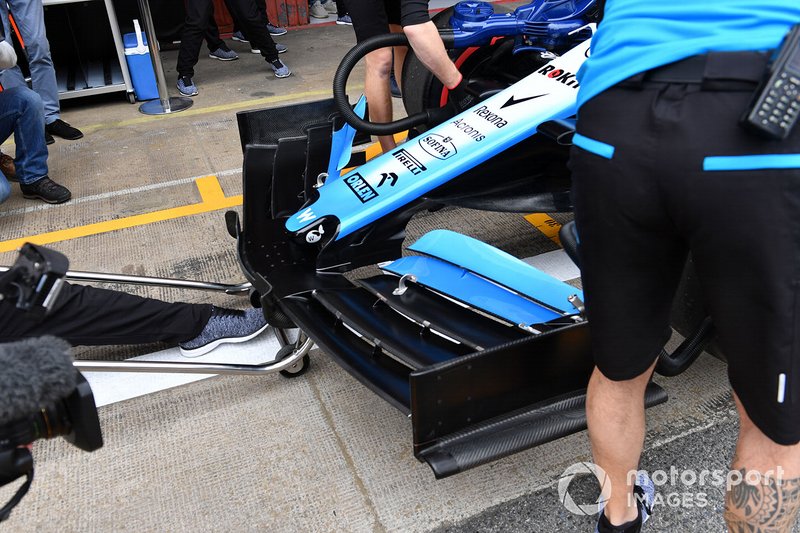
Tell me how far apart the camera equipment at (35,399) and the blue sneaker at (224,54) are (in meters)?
5.92

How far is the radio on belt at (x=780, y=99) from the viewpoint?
3.19ft

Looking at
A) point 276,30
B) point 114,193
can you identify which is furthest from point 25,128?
point 276,30

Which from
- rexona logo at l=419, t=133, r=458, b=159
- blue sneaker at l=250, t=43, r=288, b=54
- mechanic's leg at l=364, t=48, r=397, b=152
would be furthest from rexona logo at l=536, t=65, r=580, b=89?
blue sneaker at l=250, t=43, r=288, b=54

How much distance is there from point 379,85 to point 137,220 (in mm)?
1486

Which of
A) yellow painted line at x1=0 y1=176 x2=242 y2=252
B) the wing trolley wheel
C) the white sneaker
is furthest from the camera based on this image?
the white sneaker

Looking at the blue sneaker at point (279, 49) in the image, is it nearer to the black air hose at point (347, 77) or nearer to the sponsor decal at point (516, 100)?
the black air hose at point (347, 77)

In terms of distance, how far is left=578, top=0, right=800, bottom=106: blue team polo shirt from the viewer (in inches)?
39.7

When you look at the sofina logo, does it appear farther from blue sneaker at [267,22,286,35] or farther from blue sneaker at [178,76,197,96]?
blue sneaker at [267,22,286,35]

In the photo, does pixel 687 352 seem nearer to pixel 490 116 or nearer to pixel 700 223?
pixel 700 223

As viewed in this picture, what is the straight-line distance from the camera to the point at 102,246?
325 cm

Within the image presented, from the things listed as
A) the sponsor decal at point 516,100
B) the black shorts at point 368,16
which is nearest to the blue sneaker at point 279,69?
the black shorts at point 368,16

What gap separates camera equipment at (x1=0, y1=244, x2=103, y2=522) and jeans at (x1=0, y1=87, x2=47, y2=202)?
2914mm

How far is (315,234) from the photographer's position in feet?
7.87

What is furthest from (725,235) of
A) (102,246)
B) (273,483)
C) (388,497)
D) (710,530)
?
(102,246)
